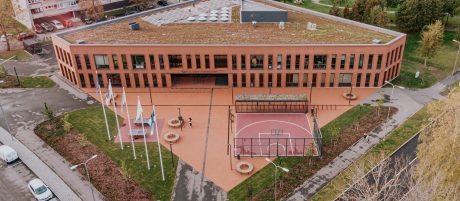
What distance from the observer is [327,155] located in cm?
5616

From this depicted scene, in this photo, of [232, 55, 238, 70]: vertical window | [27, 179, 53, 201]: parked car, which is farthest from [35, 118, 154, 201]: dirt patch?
[232, 55, 238, 70]: vertical window

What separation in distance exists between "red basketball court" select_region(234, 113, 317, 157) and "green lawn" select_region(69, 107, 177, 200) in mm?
11028

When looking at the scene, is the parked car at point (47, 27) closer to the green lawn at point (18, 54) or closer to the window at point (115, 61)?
the green lawn at point (18, 54)

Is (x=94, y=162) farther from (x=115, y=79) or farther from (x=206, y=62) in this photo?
(x=206, y=62)

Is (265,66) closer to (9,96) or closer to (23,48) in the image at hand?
(9,96)

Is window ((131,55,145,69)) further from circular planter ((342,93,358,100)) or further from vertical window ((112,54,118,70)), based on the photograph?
circular planter ((342,93,358,100))

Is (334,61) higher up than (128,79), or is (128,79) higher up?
(334,61)

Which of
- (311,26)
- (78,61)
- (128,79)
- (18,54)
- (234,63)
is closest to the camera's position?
(234,63)

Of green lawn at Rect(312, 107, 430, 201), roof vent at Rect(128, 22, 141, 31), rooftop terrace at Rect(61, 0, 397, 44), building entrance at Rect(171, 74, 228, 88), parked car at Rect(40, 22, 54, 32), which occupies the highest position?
roof vent at Rect(128, 22, 141, 31)

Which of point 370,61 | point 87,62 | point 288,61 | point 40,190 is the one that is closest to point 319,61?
point 288,61

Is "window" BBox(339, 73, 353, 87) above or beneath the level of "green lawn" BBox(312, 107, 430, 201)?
above

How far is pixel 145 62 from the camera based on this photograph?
73.1 m

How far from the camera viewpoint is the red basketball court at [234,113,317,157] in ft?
187

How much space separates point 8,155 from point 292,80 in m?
46.6
